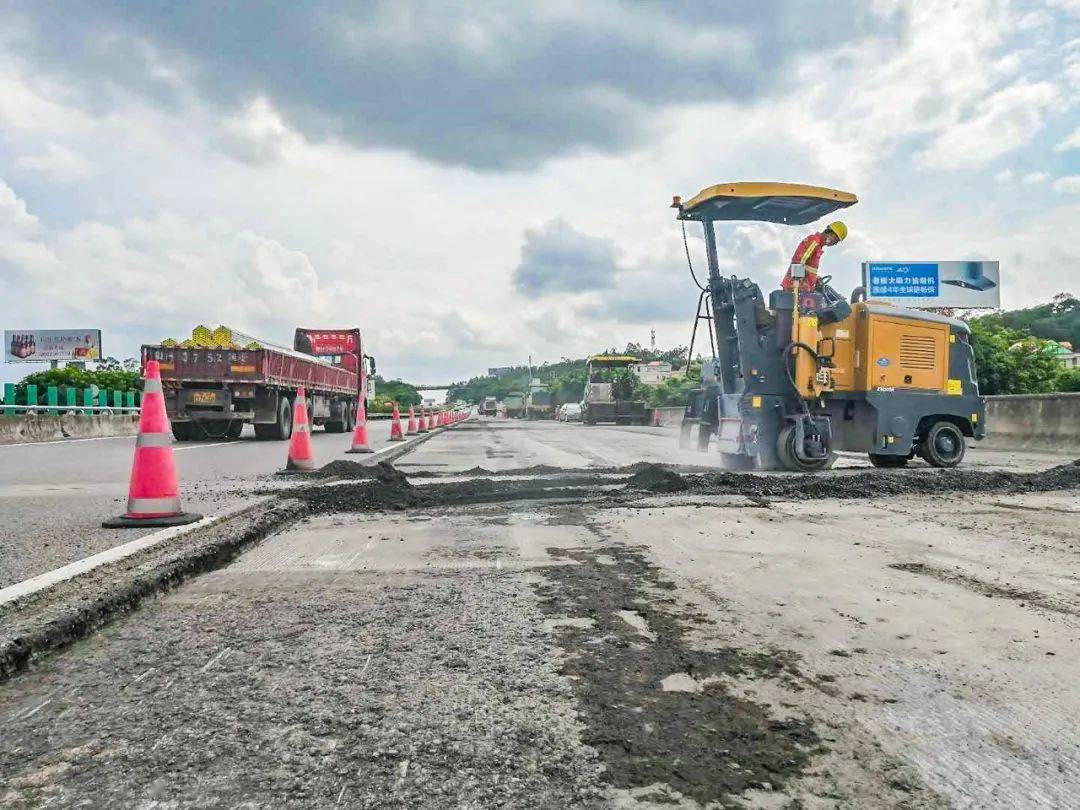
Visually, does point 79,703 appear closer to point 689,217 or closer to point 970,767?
point 970,767

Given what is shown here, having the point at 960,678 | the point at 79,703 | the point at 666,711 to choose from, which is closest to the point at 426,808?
the point at 666,711

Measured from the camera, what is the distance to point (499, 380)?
7072 inches

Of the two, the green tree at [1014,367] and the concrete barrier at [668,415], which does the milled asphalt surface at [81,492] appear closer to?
the green tree at [1014,367]

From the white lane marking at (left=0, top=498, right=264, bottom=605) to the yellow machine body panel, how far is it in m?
7.14

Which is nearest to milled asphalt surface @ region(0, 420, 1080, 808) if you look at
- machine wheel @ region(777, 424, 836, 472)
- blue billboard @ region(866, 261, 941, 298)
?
machine wheel @ region(777, 424, 836, 472)

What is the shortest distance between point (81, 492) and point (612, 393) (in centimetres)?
3218

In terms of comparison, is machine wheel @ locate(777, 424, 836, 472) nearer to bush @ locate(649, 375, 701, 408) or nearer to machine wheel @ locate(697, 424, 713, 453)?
machine wheel @ locate(697, 424, 713, 453)

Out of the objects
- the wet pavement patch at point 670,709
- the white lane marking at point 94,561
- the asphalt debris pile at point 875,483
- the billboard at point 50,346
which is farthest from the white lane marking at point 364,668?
the billboard at point 50,346

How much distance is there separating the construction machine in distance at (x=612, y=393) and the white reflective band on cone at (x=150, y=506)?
33154mm

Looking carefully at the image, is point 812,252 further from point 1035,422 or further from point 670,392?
point 670,392

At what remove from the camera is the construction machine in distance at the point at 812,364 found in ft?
32.3

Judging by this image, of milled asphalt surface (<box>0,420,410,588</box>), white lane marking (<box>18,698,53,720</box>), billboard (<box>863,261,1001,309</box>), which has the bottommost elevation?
white lane marking (<box>18,698,53,720</box>)

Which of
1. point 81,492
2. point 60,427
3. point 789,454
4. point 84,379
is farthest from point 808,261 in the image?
point 84,379

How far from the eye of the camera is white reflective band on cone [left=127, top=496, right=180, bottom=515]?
5566mm
